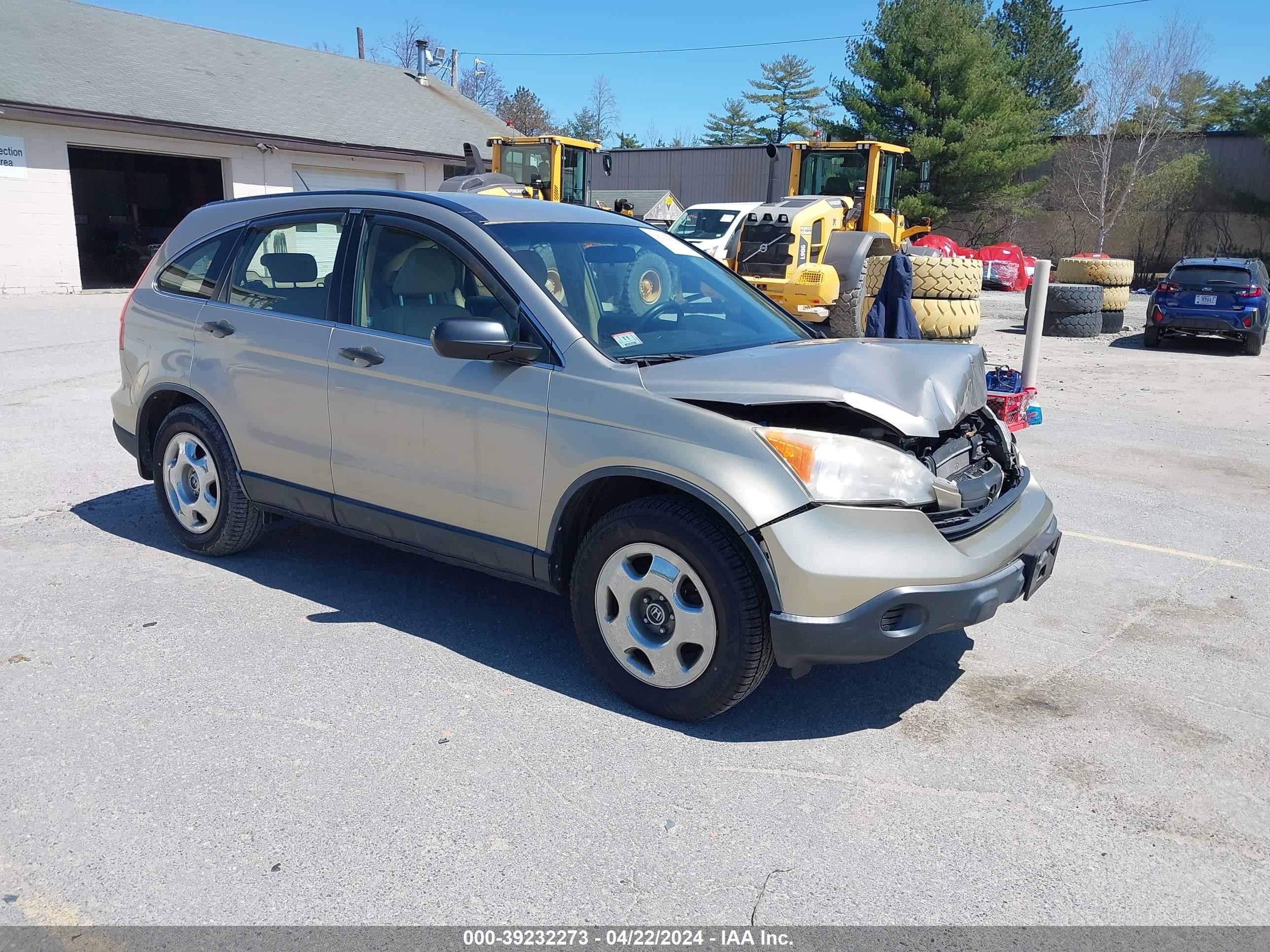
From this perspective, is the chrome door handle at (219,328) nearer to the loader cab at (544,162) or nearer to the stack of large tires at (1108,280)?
the loader cab at (544,162)

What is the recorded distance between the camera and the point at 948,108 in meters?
36.5

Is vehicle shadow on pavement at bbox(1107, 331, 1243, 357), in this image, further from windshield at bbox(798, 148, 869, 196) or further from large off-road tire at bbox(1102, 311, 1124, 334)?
windshield at bbox(798, 148, 869, 196)

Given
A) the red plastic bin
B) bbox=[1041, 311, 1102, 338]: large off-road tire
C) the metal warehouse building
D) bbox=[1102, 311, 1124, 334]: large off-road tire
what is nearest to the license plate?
the red plastic bin

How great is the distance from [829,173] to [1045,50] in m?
40.6

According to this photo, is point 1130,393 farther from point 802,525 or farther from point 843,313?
point 802,525

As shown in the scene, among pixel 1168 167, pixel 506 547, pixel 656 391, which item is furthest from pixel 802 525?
pixel 1168 167

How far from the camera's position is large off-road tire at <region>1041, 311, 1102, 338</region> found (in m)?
17.4

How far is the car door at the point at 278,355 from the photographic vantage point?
4633 millimetres

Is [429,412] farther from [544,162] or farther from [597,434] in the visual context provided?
[544,162]

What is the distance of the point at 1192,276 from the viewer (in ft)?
52.8

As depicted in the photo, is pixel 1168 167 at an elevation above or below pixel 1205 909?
above

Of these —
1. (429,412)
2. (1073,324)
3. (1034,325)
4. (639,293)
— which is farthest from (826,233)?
(429,412)

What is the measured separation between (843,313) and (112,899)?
1302cm

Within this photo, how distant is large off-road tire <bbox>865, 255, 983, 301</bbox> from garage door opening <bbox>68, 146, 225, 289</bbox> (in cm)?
1929
